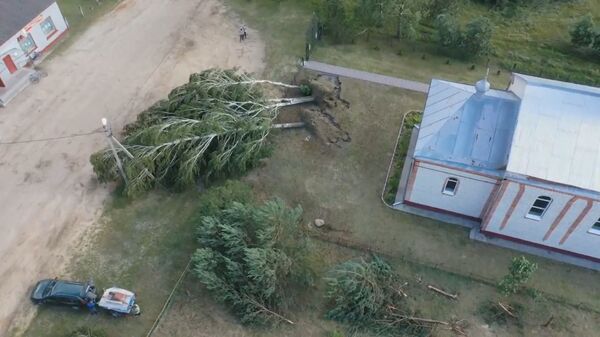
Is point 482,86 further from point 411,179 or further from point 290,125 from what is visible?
point 290,125

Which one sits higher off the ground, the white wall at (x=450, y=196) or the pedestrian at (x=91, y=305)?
the white wall at (x=450, y=196)

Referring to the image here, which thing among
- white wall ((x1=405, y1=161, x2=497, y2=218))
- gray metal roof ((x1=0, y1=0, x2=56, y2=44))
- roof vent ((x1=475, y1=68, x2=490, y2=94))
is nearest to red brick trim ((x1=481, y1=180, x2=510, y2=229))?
white wall ((x1=405, y1=161, x2=497, y2=218))

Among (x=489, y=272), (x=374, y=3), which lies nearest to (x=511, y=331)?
(x=489, y=272)

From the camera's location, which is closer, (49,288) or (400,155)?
(49,288)

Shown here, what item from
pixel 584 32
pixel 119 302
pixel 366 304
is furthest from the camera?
pixel 584 32

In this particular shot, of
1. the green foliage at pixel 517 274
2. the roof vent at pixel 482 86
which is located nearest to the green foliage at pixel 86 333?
the green foliage at pixel 517 274

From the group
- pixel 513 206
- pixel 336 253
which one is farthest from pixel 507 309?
pixel 336 253

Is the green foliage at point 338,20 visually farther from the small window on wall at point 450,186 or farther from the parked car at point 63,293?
the parked car at point 63,293
